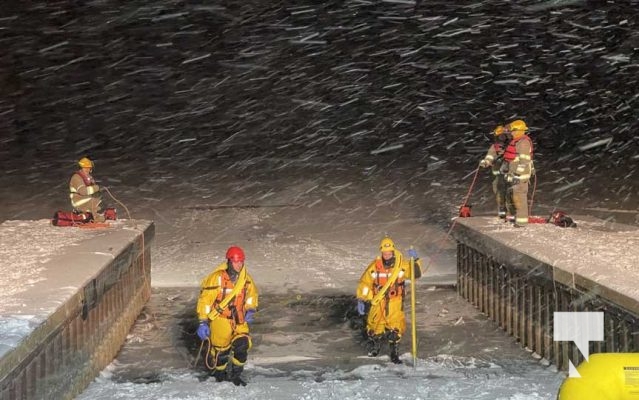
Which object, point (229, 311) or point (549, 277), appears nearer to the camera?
point (229, 311)

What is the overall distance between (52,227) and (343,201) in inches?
495

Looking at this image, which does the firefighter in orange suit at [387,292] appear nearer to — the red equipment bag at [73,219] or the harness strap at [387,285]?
the harness strap at [387,285]

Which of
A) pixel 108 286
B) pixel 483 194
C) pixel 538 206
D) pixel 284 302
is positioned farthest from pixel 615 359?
pixel 483 194

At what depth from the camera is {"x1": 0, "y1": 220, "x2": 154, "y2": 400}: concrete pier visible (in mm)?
5430

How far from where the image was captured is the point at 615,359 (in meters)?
3.44

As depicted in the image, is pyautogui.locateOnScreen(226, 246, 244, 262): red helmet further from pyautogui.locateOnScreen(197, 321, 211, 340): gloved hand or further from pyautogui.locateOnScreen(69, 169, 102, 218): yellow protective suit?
pyautogui.locateOnScreen(69, 169, 102, 218): yellow protective suit

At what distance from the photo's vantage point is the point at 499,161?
11.8 m

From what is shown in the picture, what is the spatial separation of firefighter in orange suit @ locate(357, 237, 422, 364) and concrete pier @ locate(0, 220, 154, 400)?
2865 millimetres

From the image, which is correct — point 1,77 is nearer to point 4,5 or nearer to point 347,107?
point 4,5

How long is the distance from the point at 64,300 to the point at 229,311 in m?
1.71

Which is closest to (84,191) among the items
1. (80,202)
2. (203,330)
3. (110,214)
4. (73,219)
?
(80,202)

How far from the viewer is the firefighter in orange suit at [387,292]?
8.16m

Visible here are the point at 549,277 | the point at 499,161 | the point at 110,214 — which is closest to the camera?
the point at 549,277

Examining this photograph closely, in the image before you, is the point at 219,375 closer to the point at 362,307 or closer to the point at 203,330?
the point at 203,330
